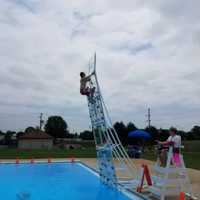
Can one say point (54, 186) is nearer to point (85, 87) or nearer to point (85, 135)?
point (85, 87)

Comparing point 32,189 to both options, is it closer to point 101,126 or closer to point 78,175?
point 101,126

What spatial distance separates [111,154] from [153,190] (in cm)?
181

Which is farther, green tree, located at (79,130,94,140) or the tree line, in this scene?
green tree, located at (79,130,94,140)

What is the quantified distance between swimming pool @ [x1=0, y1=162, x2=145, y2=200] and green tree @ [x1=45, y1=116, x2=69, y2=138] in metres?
56.2

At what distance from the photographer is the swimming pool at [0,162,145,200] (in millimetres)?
8453

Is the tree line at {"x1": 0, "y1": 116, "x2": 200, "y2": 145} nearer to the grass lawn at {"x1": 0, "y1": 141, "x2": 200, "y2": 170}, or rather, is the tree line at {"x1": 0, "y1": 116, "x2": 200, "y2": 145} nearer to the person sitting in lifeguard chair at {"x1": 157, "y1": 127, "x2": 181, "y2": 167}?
the grass lawn at {"x1": 0, "y1": 141, "x2": 200, "y2": 170}

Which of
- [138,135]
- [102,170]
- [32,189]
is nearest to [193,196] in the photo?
[102,170]

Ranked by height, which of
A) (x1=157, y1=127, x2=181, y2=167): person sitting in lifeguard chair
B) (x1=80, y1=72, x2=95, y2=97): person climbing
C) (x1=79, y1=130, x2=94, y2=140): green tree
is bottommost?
(x1=157, y1=127, x2=181, y2=167): person sitting in lifeguard chair

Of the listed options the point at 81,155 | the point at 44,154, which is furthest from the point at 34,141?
the point at 81,155

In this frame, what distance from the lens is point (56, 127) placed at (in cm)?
7156

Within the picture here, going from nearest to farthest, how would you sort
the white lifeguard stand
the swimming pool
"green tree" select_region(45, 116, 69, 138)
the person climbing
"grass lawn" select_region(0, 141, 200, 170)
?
the white lifeguard stand < the swimming pool < the person climbing < "grass lawn" select_region(0, 141, 200, 170) < "green tree" select_region(45, 116, 69, 138)

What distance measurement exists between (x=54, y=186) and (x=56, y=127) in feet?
203

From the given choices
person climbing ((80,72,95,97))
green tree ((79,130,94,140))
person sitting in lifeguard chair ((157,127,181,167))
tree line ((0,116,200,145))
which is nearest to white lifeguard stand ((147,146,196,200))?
person sitting in lifeguard chair ((157,127,181,167))

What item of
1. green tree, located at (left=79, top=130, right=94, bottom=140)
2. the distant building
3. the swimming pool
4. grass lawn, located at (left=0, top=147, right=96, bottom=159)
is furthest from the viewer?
green tree, located at (left=79, top=130, right=94, bottom=140)
